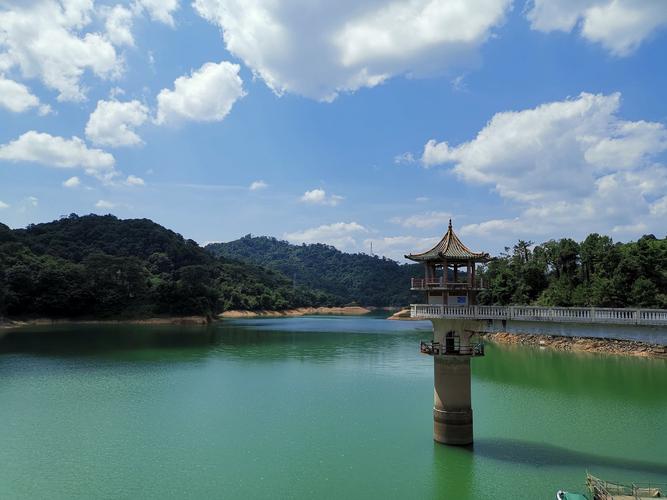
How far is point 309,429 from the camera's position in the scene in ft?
89.0

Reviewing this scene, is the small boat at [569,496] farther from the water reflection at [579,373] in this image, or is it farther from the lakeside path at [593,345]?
the lakeside path at [593,345]

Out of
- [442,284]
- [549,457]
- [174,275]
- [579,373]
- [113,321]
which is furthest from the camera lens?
[174,275]

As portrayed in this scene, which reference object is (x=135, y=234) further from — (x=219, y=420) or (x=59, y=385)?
(x=219, y=420)

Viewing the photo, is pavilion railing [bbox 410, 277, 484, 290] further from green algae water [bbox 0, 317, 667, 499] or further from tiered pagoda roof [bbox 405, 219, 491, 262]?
green algae water [bbox 0, 317, 667, 499]

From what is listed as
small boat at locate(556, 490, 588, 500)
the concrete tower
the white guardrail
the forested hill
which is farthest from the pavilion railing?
the forested hill

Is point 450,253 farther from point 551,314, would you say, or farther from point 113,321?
point 113,321

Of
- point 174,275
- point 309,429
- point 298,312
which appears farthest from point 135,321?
point 309,429

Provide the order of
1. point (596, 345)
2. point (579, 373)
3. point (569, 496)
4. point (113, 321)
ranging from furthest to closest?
1. point (113, 321)
2. point (596, 345)
3. point (579, 373)
4. point (569, 496)

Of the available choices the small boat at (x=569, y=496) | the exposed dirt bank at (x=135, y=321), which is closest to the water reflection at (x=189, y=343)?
the exposed dirt bank at (x=135, y=321)

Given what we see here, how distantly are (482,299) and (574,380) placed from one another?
44.7 meters

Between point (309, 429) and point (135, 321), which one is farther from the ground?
point (135, 321)

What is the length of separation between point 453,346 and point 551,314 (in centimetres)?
456

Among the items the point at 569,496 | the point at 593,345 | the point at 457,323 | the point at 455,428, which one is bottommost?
the point at 569,496

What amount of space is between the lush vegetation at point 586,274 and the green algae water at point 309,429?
10717 mm
